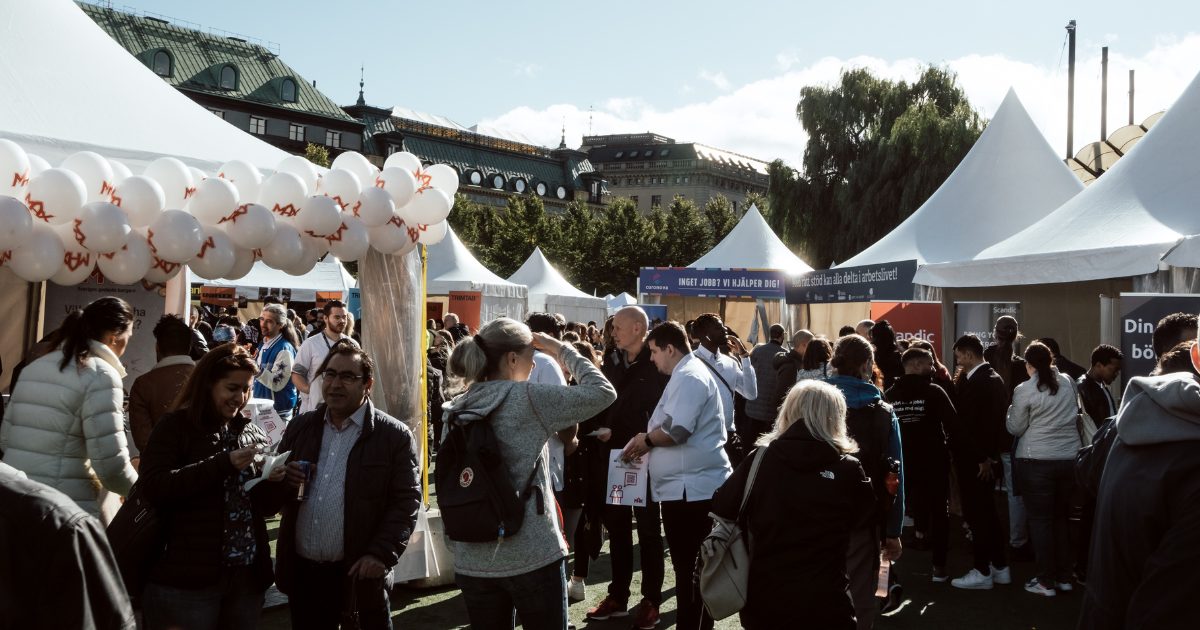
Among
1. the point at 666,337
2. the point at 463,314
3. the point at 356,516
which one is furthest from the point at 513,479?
the point at 463,314

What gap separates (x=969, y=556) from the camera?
6.99 m

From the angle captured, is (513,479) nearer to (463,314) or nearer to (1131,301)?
(1131,301)

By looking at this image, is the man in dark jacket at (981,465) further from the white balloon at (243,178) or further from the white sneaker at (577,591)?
the white balloon at (243,178)

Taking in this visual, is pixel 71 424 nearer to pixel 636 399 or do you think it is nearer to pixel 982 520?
pixel 636 399

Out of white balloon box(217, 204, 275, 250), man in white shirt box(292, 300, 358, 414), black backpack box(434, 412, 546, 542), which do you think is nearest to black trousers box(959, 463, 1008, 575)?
black backpack box(434, 412, 546, 542)

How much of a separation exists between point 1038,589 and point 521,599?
445cm

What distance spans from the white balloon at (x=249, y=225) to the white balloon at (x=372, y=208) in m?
0.49

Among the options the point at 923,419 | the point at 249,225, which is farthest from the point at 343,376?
the point at 923,419

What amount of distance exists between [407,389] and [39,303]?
3921 mm

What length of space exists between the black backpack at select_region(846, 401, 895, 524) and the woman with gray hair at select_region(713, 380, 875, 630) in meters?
1.07

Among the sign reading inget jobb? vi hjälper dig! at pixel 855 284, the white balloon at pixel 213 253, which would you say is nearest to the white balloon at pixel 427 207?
the white balloon at pixel 213 253

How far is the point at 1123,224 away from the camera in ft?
28.0

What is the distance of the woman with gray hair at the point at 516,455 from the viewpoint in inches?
119

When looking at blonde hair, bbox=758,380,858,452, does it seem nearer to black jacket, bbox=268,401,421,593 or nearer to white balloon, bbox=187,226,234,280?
black jacket, bbox=268,401,421,593
